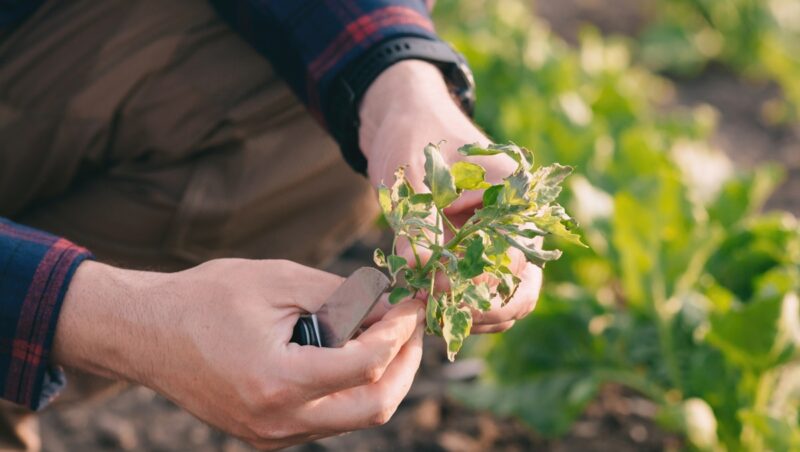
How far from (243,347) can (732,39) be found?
3673 mm

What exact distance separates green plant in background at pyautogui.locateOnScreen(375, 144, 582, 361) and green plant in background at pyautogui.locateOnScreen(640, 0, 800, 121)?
297cm

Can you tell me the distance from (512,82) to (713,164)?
32.6 inches

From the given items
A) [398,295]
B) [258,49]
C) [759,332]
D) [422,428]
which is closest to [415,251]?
[398,295]

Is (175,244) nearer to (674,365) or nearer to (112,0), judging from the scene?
(112,0)

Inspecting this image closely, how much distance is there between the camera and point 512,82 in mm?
3129

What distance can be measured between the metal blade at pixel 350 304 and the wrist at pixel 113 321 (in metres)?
0.19

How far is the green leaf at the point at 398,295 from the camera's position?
43.6 inches

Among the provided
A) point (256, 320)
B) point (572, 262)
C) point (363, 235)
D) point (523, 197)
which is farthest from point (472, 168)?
point (363, 235)

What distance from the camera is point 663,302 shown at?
6.60 ft

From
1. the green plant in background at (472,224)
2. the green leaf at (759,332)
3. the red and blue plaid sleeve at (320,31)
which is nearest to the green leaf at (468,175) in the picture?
the green plant in background at (472,224)

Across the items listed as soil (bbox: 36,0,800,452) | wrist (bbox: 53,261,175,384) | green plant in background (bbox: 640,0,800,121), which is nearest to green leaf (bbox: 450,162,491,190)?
wrist (bbox: 53,261,175,384)

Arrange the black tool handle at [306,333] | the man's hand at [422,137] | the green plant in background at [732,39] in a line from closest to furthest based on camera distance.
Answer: the black tool handle at [306,333] < the man's hand at [422,137] < the green plant in background at [732,39]

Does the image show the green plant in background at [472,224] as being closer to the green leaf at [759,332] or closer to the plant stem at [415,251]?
the plant stem at [415,251]

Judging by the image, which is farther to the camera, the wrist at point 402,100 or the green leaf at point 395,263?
the wrist at point 402,100
